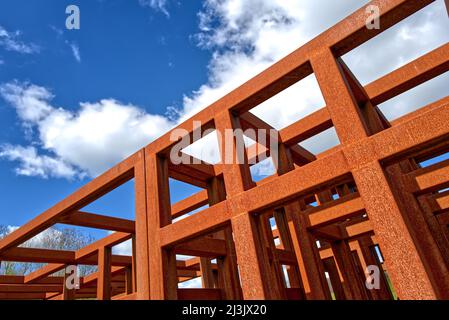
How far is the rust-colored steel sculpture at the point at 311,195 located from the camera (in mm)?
4070

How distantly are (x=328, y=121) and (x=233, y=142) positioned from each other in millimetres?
3633

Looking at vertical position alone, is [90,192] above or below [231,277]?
above

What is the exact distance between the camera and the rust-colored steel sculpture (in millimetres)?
4070

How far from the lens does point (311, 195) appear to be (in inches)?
194

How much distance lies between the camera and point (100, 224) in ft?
36.5
